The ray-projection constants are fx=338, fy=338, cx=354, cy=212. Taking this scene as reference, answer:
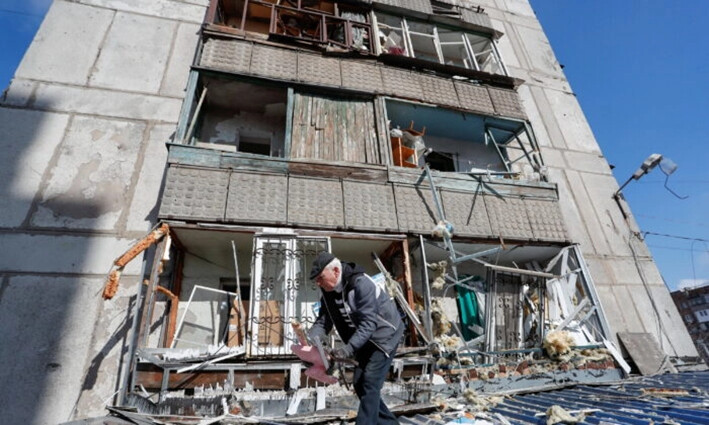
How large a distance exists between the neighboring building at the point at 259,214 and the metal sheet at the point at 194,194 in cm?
4

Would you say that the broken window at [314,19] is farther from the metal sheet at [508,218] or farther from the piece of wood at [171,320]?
the piece of wood at [171,320]

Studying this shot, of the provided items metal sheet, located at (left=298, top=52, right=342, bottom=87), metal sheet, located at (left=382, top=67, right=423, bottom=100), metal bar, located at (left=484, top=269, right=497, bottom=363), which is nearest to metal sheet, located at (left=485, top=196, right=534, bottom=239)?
metal bar, located at (left=484, top=269, right=497, bottom=363)

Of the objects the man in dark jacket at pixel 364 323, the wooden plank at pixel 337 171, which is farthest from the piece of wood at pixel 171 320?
the man in dark jacket at pixel 364 323

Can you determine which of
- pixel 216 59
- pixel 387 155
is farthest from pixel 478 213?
pixel 216 59

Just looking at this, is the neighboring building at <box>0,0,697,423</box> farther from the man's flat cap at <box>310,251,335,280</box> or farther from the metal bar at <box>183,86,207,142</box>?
the man's flat cap at <box>310,251,335,280</box>

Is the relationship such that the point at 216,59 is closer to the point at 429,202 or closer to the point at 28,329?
the point at 429,202

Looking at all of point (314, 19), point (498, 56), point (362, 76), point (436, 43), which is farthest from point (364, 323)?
point (498, 56)

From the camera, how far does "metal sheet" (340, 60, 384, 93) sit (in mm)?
8773

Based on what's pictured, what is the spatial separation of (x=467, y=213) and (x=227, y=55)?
6.79 m

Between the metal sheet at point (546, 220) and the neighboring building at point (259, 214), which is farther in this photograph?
the metal sheet at point (546, 220)

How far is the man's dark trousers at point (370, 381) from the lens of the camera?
329 cm

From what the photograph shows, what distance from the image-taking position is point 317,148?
7.64 m

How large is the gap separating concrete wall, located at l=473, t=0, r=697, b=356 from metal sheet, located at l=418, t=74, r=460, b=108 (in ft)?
15.9

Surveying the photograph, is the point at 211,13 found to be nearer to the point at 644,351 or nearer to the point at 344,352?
the point at 344,352
